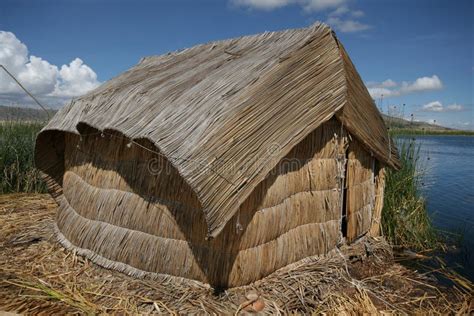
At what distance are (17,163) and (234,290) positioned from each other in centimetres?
619

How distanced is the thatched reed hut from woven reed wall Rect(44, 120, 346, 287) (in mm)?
14

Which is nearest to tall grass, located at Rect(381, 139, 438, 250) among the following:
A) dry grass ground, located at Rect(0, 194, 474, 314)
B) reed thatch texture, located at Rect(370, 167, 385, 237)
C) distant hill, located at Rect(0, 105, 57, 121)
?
reed thatch texture, located at Rect(370, 167, 385, 237)

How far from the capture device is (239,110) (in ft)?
11.7

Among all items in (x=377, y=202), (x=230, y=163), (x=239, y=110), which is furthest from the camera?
(x=377, y=202)

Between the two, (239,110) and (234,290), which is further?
(234,290)

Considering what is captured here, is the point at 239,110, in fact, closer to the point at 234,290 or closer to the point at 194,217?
the point at 194,217

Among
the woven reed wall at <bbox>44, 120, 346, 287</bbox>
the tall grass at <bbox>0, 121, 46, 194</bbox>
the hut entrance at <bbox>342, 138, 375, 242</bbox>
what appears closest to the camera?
the woven reed wall at <bbox>44, 120, 346, 287</bbox>

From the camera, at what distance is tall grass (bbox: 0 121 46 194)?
25.7ft

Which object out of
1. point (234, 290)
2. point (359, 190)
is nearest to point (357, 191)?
point (359, 190)

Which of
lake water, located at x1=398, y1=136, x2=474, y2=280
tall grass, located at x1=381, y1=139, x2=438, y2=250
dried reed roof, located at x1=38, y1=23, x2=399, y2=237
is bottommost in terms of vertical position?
lake water, located at x1=398, y1=136, x2=474, y2=280

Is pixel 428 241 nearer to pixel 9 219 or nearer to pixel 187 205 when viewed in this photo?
pixel 187 205

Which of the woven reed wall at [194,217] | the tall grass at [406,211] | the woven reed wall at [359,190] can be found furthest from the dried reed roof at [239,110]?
the tall grass at [406,211]

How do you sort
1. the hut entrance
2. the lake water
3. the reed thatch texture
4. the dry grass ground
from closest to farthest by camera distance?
the dry grass ground → the hut entrance → the reed thatch texture → the lake water

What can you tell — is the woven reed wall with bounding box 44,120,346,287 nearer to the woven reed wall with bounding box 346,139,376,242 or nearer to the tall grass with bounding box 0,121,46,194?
the woven reed wall with bounding box 346,139,376,242
